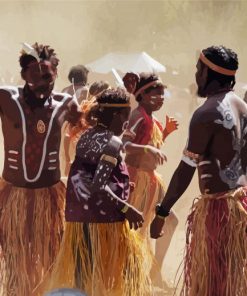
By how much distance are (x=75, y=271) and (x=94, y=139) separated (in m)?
0.77

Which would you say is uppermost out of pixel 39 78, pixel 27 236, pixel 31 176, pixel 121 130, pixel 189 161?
pixel 39 78

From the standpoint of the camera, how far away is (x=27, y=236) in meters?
4.40

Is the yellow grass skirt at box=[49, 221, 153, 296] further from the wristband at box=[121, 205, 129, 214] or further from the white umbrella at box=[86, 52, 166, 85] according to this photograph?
the white umbrella at box=[86, 52, 166, 85]

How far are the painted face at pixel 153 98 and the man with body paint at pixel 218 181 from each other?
1384 millimetres

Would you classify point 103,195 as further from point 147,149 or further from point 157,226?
point 147,149

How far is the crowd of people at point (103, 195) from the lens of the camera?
12.3 ft

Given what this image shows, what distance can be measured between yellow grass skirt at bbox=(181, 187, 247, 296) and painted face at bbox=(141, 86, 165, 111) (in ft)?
5.08

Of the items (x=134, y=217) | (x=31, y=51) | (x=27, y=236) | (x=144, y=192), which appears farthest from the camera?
(x=144, y=192)

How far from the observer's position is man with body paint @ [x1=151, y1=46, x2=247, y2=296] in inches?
146

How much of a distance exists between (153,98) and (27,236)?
1.48 metres

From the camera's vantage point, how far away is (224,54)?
3.77 metres

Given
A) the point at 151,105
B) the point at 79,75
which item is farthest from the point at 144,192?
the point at 79,75

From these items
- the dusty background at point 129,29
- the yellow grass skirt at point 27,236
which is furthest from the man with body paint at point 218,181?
the dusty background at point 129,29

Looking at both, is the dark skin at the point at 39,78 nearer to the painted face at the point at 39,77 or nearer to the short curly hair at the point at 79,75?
the painted face at the point at 39,77
